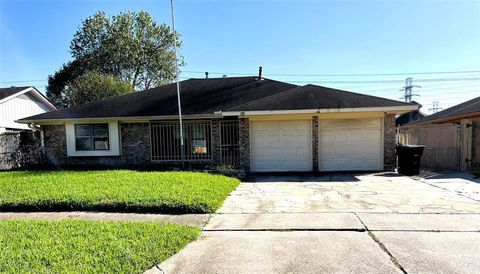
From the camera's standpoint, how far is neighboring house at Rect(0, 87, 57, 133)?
19.2m

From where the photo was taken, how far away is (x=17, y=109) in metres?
20.5

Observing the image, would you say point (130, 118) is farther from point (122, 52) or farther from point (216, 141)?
point (122, 52)

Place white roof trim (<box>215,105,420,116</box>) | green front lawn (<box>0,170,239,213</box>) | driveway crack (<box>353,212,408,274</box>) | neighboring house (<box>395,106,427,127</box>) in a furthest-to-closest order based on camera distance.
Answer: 1. neighboring house (<box>395,106,427,127</box>)
2. white roof trim (<box>215,105,420,116</box>)
3. green front lawn (<box>0,170,239,213</box>)
4. driveway crack (<box>353,212,408,274</box>)

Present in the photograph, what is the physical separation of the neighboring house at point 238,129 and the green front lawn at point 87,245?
6.77m

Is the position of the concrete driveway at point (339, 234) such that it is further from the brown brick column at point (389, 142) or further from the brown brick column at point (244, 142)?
the brown brick column at point (244, 142)

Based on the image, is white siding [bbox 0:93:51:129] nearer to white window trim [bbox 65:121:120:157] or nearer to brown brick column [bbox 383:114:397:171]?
white window trim [bbox 65:121:120:157]

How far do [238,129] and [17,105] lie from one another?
692 inches

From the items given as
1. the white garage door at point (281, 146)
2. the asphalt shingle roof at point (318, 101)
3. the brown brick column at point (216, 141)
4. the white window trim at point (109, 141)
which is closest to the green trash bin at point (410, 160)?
the asphalt shingle roof at point (318, 101)

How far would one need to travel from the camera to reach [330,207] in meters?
6.32

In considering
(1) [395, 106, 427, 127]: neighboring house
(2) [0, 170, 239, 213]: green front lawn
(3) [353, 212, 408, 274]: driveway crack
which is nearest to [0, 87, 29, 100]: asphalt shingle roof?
(2) [0, 170, 239, 213]: green front lawn

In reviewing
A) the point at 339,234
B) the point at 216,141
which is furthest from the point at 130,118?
the point at 339,234

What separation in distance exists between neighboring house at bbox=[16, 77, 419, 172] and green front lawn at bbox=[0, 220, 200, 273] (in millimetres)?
6768

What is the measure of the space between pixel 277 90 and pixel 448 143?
25.7 feet

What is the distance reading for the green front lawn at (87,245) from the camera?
11.8 feet
